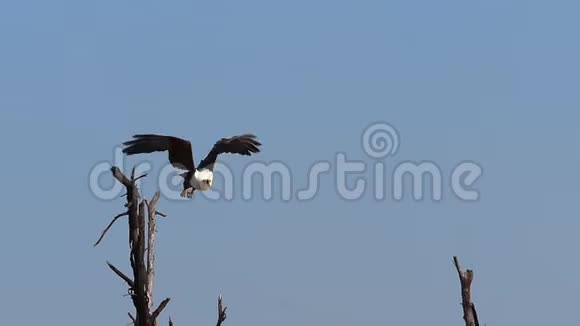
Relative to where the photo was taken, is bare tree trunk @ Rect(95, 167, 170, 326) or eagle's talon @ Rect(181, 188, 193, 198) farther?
eagle's talon @ Rect(181, 188, 193, 198)

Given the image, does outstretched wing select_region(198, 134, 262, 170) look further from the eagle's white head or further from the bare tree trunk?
the bare tree trunk

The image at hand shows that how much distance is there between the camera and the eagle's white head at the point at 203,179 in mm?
23625

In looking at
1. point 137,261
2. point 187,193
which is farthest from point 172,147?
point 137,261

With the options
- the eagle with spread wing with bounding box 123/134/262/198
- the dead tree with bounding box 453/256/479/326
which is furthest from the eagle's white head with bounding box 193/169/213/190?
the dead tree with bounding box 453/256/479/326

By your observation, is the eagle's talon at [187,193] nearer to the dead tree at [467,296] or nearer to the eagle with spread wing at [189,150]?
the eagle with spread wing at [189,150]

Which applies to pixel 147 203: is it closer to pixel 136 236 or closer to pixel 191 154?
pixel 136 236

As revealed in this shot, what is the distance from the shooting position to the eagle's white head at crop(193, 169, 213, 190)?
23.6m

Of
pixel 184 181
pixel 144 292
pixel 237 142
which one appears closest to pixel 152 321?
pixel 144 292

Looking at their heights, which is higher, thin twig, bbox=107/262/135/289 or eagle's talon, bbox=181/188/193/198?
eagle's talon, bbox=181/188/193/198

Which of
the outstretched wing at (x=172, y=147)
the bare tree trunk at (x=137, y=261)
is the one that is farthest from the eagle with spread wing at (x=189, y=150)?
the bare tree trunk at (x=137, y=261)

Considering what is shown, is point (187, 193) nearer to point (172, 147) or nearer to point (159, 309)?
point (172, 147)

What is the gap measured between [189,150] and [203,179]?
27.6 inches

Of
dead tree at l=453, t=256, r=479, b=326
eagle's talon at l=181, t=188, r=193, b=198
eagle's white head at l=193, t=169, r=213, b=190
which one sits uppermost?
eagle's white head at l=193, t=169, r=213, b=190

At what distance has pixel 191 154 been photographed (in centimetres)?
2409
